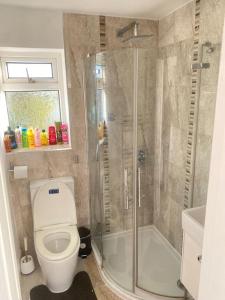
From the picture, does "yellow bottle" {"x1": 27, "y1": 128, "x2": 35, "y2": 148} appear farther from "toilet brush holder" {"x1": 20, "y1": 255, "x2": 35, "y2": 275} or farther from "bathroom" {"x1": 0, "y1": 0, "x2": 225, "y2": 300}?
"toilet brush holder" {"x1": 20, "y1": 255, "x2": 35, "y2": 275}

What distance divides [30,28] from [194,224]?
2.02 m

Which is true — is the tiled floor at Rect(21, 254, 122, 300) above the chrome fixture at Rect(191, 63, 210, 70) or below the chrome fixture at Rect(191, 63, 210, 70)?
below

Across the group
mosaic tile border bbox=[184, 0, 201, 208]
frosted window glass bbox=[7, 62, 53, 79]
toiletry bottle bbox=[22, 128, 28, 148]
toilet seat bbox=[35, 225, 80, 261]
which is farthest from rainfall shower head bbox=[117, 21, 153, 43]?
toilet seat bbox=[35, 225, 80, 261]

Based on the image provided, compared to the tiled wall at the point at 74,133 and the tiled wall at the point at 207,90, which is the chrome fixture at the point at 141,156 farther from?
the tiled wall at the point at 74,133

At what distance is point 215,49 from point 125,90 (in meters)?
0.75

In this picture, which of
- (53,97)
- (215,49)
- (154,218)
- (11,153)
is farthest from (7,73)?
(154,218)

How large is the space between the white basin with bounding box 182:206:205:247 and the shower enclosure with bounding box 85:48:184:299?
2.00 ft

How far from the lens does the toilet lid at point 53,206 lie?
7.36 ft

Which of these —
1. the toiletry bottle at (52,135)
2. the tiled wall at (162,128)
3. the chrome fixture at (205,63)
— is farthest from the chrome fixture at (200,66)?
the toiletry bottle at (52,135)

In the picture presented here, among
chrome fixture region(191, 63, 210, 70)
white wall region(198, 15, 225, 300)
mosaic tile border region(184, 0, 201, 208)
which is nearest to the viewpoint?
white wall region(198, 15, 225, 300)

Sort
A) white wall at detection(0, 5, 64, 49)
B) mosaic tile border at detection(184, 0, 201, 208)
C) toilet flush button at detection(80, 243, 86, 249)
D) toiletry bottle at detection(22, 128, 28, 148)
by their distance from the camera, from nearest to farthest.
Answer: mosaic tile border at detection(184, 0, 201, 208)
white wall at detection(0, 5, 64, 49)
toiletry bottle at detection(22, 128, 28, 148)
toilet flush button at detection(80, 243, 86, 249)

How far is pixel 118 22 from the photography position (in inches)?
89.7

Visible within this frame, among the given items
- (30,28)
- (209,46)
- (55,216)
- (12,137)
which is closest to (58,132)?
(12,137)

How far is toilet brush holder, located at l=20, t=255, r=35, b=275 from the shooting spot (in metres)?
2.25
